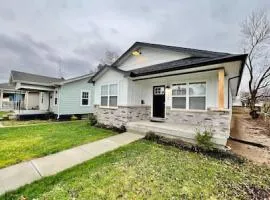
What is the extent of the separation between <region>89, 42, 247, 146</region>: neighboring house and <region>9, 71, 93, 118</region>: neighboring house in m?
4.28

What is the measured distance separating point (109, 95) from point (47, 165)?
258 inches

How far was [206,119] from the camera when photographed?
711cm

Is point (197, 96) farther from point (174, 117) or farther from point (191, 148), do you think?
point (191, 148)

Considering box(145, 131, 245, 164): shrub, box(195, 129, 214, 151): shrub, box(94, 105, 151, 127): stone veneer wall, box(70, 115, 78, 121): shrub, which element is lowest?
box(145, 131, 245, 164): shrub

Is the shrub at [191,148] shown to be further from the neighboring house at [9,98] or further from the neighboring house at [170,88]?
the neighboring house at [9,98]

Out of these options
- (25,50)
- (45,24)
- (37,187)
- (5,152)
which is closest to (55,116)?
(45,24)

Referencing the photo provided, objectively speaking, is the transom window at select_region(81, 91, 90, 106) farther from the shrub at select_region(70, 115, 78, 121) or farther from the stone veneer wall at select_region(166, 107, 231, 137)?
the stone veneer wall at select_region(166, 107, 231, 137)

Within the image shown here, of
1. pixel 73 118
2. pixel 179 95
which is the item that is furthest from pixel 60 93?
pixel 179 95

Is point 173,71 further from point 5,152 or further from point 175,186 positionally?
point 5,152

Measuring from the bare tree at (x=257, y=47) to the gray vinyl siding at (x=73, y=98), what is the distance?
791 inches

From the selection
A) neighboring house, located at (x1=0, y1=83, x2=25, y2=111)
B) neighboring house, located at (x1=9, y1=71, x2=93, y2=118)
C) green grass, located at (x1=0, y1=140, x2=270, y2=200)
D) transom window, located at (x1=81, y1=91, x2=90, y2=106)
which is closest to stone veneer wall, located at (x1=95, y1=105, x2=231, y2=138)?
green grass, located at (x1=0, y1=140, x2=270, y2=200)

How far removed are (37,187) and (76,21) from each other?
15.3 m

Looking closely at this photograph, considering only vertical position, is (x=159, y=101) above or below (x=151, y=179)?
above

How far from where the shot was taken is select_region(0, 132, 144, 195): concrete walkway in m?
3.49
